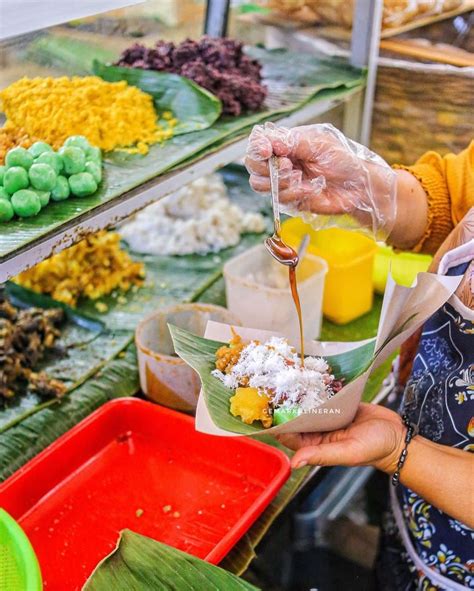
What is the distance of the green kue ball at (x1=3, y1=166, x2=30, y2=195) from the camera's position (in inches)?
66.3

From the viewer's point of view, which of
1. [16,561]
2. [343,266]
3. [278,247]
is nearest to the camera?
[16,561]

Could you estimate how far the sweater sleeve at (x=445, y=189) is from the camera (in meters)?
1.82

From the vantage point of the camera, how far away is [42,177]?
1720 millimetres

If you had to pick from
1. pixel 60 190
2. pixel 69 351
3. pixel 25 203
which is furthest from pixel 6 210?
pixel 69 351

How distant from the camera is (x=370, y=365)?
132 centimetres

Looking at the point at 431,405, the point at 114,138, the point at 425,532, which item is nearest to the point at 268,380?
the point at 431,405

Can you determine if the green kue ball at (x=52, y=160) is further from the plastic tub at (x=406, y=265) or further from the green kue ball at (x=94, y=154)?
the plastic tub at (x=406, y=265)

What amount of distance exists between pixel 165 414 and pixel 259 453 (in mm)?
298

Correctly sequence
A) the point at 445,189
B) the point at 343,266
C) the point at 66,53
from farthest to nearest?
the point at 343,266 < the point at 66,53 < the point at 445,189

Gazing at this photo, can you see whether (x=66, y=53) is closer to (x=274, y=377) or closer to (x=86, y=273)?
(x=86, y=273)

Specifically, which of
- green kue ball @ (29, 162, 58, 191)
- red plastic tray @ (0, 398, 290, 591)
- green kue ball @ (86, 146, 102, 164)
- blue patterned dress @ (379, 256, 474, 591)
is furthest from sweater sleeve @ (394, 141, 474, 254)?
green kue ball @ (29, 162, 58, 191)

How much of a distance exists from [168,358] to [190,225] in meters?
1.06

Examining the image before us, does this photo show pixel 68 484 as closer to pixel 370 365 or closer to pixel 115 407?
pixel 115 407

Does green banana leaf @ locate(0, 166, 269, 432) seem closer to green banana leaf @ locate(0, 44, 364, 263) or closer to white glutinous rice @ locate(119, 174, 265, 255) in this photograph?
white glutinous rice @ locate(119, 174, 265, 255)
